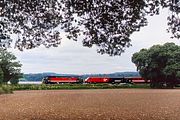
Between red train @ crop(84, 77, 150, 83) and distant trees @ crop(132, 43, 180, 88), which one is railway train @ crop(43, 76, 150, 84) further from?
distant trees @ crop(132, 43, 180, 88)

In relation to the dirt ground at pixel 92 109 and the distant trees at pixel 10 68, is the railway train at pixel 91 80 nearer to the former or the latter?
the distant trees at pixel 10 68

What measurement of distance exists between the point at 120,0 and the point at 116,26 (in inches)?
52.0

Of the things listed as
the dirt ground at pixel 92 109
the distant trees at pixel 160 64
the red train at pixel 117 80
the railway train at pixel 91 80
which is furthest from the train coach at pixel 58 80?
the dirt ground at pixel 92 109

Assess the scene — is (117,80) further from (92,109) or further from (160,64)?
(92,109)

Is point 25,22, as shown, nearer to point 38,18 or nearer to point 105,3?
point 38,18

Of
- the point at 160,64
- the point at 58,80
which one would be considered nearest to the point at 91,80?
the point at 58,80

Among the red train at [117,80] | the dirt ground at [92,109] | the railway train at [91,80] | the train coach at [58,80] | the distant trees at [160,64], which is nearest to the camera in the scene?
the dirt ground at [92,109]

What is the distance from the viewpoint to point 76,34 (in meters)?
21.2

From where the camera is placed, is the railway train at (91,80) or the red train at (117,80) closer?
the railway train at (91,80)

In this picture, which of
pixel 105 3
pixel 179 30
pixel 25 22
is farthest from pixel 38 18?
pixel 179 30

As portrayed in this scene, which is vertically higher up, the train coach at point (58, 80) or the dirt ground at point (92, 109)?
the train coach at point (58, 80)

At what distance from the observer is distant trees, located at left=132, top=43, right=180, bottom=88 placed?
102 meters

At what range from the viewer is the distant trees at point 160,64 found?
10162 centimetres

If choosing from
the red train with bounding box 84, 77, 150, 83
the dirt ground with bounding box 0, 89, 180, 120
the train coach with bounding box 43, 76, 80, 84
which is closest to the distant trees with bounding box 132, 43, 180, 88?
the red train with bounding box 84, 77, 150, 83
